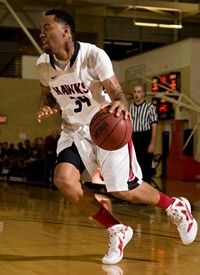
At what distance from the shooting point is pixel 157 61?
1931 centimetres

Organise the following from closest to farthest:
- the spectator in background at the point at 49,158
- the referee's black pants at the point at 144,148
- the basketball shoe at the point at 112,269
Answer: the basketball shoe at the point at 112,269
the referee's black pants at the point at 144,148
the spectator in background at the point at 49,158

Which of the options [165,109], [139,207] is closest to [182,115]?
[165,109]

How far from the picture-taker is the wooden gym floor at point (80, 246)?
3.80 meters

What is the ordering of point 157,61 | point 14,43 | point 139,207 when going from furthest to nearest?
point 14,43 < point 157,61 < point 139,207

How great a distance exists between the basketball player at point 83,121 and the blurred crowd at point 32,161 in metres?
10.5

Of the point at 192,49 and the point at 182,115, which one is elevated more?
the point at 192,49

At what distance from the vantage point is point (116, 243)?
405cm

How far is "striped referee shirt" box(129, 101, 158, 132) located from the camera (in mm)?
8281

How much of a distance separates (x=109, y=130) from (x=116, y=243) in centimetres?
81

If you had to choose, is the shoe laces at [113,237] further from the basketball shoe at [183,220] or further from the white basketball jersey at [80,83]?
the white basketball jersey at [80,83]

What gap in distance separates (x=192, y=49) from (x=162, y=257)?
14.2m

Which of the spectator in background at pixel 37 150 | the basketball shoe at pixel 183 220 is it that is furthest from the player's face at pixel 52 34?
the spectator in background at pixel 37 150

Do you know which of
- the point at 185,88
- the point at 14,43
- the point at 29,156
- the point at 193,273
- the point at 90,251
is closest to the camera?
the point at 193,273

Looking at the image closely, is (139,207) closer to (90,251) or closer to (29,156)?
(90,251)
